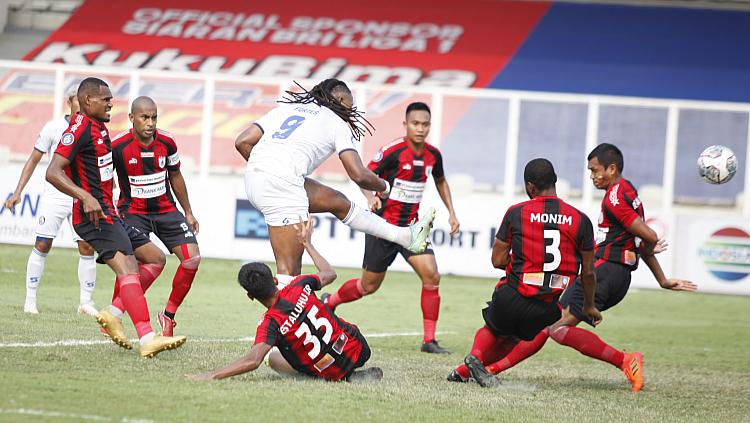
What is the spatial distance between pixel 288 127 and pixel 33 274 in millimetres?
3658

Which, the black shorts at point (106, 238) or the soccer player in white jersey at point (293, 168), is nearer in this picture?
the black shorts at point (106, 238)

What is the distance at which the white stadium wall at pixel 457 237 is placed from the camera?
1748cm

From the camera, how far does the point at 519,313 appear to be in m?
7.59

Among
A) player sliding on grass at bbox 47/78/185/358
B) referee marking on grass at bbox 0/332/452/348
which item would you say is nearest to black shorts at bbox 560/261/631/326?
referee marking on grass at bbox 0/332/452/348

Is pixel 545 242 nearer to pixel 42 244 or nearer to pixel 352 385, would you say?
pixel 352 385

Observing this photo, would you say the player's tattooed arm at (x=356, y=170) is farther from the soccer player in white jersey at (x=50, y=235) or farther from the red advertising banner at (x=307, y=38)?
the red advertising banner at (x=307, y=38)

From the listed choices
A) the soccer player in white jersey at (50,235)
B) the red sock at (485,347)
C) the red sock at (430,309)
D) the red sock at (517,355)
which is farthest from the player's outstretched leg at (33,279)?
the red sock at (517,355)

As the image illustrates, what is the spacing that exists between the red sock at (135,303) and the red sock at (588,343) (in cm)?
296

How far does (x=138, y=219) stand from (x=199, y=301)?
342 centimetres

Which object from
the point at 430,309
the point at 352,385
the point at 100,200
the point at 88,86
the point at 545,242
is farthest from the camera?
the point at 430,309

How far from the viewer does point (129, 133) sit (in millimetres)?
9188

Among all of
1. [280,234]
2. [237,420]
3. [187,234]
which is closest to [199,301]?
[187,234]

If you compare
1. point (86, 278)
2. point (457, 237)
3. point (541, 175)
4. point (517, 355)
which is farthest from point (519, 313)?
point (457, 237)

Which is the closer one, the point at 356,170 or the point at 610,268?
the point at 356,170
